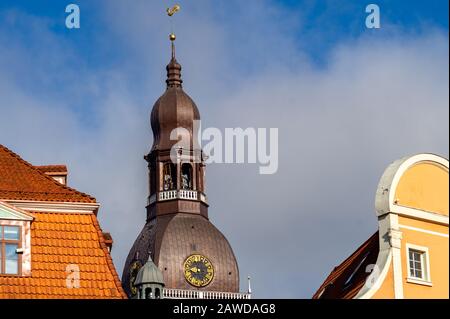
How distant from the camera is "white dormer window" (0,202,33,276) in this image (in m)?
35.8

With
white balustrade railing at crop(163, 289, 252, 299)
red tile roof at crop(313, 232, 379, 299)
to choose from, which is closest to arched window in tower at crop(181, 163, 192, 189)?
white balustrade railing at crop(163, 289, 252, 299)

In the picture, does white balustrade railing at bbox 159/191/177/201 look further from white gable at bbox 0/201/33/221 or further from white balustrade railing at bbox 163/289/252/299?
white gable at bbox 0/201/33/221

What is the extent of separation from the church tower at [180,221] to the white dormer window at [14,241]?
67230 millimetres

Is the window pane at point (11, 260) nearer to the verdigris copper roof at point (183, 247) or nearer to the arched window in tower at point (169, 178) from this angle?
the verdigris copper roof at point (183, 247)

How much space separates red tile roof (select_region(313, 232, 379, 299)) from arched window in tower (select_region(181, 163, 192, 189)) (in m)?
55.4

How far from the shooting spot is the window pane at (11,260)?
1406 inches

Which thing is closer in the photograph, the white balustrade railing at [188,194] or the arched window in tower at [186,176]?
the arched window in tower at [186,176]

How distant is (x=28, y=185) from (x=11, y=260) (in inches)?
108

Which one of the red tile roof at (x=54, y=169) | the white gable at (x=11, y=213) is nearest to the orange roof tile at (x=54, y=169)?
the red tile roof at (x=54, y=169)

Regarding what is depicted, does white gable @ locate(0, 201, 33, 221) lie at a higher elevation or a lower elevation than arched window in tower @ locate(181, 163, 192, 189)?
lower

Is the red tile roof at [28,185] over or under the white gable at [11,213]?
over

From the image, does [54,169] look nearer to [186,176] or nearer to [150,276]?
[150,276]
